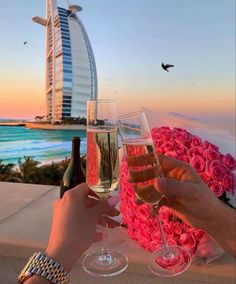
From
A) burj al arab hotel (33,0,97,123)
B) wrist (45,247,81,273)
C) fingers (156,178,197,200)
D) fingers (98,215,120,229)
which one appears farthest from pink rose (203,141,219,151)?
burj al arab hotel (33,0,97,123)

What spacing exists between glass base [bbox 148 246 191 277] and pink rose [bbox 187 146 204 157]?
195 mm

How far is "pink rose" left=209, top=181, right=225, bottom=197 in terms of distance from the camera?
719 millimetres

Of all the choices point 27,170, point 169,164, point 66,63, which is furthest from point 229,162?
point 66,63

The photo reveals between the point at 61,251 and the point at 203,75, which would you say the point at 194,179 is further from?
the point at 203,75

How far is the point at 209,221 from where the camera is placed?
2.17 ft

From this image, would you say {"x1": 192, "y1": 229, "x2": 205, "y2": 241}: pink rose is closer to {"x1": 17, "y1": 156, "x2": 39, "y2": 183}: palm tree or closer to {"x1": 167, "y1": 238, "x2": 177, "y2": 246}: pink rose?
{"x1": 167, "y1": 238, "x2": 177, "y2": 246}: pink rose

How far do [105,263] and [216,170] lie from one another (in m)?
0.30

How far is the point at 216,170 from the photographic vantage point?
72cm

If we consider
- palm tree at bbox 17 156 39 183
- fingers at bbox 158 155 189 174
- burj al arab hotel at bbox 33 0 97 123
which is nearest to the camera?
fingers at bbox 158 155 189 174

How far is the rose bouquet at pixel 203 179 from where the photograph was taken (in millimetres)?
719

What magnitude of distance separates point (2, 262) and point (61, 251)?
0.30m

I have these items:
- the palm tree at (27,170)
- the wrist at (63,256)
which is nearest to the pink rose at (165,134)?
the wrist at (63,256)

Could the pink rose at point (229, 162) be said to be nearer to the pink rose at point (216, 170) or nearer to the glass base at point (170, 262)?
the pink rose at point (216, 170)

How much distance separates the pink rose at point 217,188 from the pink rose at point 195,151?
7cm
